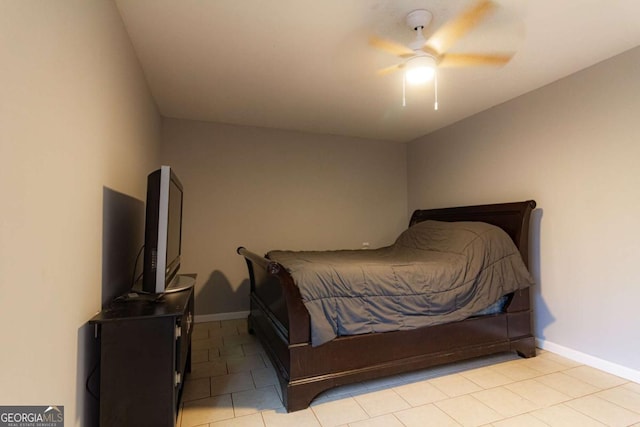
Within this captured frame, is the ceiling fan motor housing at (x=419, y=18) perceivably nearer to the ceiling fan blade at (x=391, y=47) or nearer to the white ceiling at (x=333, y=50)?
the white ceiling at (x=333, y=50)

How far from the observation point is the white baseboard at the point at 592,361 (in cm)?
219

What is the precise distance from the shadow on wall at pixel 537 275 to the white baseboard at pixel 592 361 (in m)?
0.09

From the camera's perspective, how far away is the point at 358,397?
2.03 metres

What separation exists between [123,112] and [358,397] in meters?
2.36

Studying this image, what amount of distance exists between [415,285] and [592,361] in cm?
156

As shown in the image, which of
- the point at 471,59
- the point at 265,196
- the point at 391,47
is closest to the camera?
the point at 391,47

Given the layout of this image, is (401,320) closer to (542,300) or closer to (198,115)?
(542,300)

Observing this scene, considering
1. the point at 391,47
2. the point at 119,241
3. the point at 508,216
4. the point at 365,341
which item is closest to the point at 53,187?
the point at 119,241

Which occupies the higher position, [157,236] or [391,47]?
[391,47]

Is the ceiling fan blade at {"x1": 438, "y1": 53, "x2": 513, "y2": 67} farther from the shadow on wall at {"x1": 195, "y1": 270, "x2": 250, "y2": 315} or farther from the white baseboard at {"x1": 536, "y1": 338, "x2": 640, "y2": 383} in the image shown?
the shadow on wall at {"x1": 195, "y1": 270, "x2": 250, "y2": 315}

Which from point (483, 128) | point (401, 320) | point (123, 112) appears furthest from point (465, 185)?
point (123, 112)

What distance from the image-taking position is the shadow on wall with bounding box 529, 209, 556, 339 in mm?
2781

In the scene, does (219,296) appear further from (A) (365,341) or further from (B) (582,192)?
(B) (582,192)

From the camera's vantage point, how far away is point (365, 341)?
2080mm
